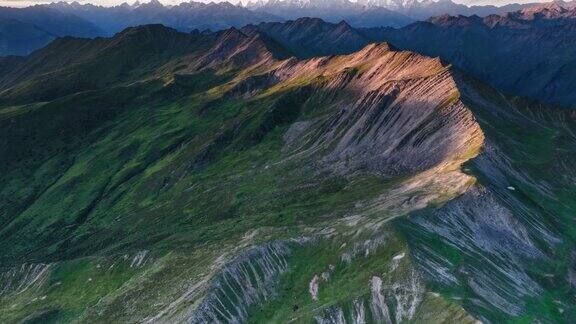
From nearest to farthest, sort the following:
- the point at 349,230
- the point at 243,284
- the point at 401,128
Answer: the point at 243,284 → the point at 349,230 → the point at 401,128

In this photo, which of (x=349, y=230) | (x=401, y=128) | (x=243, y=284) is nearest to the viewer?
(x=243, y=284)

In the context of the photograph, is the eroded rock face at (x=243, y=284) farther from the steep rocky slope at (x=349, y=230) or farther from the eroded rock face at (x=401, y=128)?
the eroded rock face at (x=401, y=128)

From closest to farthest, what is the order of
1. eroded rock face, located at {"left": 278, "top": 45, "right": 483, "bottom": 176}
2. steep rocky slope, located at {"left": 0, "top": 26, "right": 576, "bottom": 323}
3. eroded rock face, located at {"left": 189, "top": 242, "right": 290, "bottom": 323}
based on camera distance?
steep rocky slope, located at {"left": 0, "top": 26, "right": 576, "bottom": 323} → eroded rock face, located at {"left": 189, "top": 242, "right": 290, "bottom": 323} → eroded rock face, located at {"left": 278, "top": 45, "right": 483, "bottom": 176}

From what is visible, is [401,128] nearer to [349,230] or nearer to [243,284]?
[349,230]

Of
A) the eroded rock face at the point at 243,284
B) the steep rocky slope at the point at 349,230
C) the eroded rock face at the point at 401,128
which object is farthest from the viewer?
the eroded rock face at the point at 401,128

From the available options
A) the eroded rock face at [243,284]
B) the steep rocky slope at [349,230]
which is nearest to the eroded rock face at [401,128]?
the steep rocky slope at [349,230]

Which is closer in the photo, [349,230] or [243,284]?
[243,284]

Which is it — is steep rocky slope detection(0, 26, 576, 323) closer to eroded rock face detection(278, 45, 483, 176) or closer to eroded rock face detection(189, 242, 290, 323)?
eroded rock face detection(189, 242, 290, 323)

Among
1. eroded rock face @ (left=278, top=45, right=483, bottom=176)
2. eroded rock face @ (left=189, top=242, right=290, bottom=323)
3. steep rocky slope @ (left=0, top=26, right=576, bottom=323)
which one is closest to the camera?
steep rocky slope @ (left=0, top=26, right=576, bottom=323)

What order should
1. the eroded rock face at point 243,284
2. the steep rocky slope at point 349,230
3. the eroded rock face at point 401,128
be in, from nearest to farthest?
the steep rocky slope at point 349,230 < the eroded rock face at point 243,284 < the eroded rock face at point 401,128

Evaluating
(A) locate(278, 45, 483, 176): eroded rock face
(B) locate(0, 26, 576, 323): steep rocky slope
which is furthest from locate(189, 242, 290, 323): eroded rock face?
(A) locate(278, 45, 483, 176): eroded rock face

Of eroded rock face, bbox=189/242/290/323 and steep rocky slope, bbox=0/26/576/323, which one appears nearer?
steep rocky slope, bbox=0/26/576/323

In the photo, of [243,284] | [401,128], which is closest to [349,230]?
[243,284]
